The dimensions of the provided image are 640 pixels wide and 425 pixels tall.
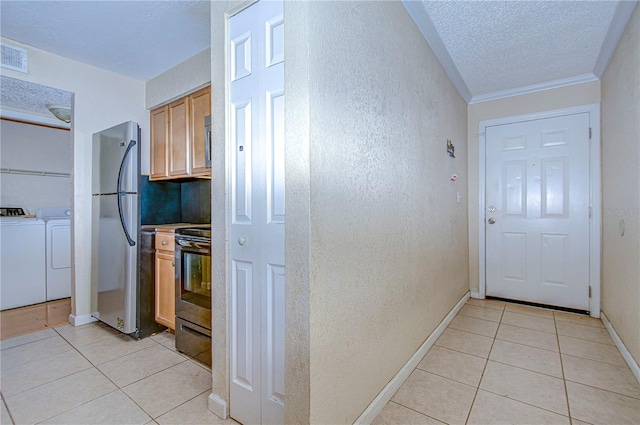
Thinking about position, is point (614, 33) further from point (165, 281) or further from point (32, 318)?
point (32, 318)

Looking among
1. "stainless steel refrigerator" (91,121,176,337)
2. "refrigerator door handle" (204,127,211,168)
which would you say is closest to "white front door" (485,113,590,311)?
"refrigerator door handle" (204,127,211,168)

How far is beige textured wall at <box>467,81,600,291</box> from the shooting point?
3.03 m

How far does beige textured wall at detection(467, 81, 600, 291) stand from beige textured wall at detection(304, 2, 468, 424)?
147cm

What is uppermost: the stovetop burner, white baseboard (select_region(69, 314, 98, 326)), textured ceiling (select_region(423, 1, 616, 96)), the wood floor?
textured ceiling (select_region(423, 1, 616, 96))

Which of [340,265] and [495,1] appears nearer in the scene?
[340,265]

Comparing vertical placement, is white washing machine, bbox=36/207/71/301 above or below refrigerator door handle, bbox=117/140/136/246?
below

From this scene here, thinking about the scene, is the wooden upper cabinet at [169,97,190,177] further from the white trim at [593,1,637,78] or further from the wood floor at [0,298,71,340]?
the white trim at [593,1,637,78]

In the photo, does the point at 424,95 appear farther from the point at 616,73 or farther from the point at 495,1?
the point at 616,73

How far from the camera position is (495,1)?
6.35 ft

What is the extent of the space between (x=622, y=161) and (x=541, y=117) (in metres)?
1.19

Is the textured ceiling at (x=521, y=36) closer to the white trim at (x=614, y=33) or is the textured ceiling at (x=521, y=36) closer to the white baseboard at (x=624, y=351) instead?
the white trim at (x=614, y=33)

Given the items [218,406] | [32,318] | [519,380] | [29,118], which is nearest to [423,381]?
[519,380]

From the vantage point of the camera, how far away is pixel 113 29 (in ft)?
7.59

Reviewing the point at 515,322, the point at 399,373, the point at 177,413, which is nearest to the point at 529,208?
the point at 515,322
